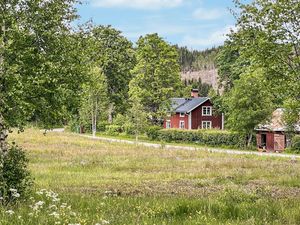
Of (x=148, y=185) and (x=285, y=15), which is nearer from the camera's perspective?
(x=285, y=15)

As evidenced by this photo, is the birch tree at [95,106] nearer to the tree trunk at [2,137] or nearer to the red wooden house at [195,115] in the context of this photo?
the red wooden house at [195,115]

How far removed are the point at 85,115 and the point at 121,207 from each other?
6853 cm

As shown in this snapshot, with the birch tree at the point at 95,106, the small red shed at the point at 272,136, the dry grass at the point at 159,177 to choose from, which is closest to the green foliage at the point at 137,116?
the birch tree at the point at 95,106

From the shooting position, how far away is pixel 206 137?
54906 millimetres

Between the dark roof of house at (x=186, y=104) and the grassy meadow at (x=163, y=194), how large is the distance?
118 ft

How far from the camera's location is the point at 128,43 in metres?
89.1

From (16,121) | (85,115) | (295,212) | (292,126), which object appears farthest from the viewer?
(85,115)

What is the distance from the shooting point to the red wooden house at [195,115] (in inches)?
Result: 2832

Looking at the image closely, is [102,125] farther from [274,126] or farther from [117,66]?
[274,126]

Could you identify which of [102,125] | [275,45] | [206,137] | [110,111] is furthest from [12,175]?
[110,111]

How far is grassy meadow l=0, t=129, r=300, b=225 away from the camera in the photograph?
27.7 ft

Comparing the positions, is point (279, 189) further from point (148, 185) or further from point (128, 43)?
point (128, 43)

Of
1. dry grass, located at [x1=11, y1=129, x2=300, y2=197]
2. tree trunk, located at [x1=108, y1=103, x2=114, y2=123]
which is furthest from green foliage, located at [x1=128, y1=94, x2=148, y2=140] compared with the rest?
dry grass, located at [x1=11, y1=129, x2=300, y2=197]

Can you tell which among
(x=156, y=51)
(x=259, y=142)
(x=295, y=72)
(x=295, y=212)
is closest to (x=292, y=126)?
(x=259, y=142)
